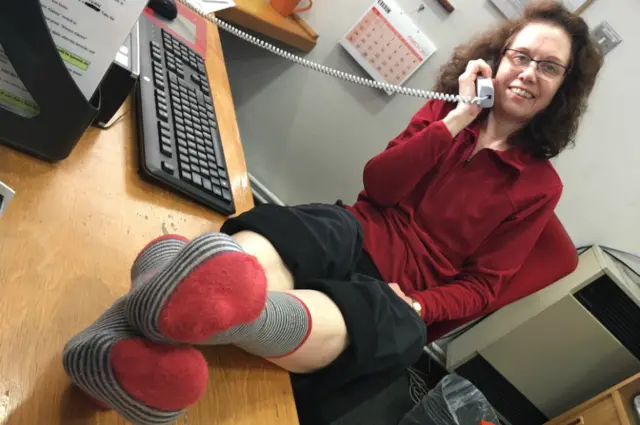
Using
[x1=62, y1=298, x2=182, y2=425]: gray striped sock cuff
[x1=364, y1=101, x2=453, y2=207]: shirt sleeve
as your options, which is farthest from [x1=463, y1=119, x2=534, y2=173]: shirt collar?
[x1=62, y1=298, x2=182, y2=425]: gray striped sock cuff

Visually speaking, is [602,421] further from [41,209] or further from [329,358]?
[41,209]

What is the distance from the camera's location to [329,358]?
66 centimetres

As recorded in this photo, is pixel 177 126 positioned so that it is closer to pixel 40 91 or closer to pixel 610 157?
pixel 40 91

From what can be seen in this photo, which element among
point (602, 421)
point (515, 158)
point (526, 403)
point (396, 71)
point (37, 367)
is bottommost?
point (526, 403)

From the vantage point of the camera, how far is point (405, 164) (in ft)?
3.91

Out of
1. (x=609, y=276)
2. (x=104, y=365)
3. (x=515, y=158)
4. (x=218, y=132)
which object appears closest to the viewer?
(x=104, y=365)

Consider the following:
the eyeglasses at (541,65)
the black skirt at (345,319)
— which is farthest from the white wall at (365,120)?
the black skirt at (345,319)

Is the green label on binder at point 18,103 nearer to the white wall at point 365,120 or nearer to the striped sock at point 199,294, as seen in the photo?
the striped sock at point 199,294

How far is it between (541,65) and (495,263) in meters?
0.48

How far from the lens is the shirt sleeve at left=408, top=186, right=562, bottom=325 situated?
1.14m

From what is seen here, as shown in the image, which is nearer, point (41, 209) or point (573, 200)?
point (41, 209)

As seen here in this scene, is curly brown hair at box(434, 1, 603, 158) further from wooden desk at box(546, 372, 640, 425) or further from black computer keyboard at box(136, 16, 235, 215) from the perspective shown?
wooden desk at box(546, 372, 640, 425)

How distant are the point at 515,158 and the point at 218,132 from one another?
0.73 m

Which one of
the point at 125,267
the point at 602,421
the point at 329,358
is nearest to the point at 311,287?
the point at 329,358
